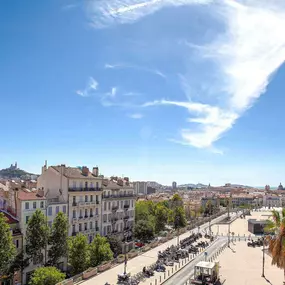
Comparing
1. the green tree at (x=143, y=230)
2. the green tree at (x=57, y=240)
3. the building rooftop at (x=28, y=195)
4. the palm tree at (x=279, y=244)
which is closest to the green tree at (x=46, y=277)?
the green tree at (x=57, y=240)

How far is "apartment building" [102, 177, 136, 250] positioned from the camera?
7044cm

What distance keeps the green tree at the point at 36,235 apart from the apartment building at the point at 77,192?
11.5 metres

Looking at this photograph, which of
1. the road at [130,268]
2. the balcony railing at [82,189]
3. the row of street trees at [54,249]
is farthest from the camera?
the balcony railing at [82,189]

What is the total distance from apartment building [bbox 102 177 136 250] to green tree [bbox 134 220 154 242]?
1.89 m

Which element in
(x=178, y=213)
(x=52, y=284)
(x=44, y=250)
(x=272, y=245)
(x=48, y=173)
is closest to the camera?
(x=272, y=245)

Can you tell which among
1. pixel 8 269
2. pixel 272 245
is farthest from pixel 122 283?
pixel 272 245

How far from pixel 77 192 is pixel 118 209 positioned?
54.2 feet

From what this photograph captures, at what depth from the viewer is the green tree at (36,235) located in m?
47.0

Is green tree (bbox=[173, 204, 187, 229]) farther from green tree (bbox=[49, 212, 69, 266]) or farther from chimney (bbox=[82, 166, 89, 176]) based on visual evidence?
green tree (bbox=[49, 212, 69, 266])

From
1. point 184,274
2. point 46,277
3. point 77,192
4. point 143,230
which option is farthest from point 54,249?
point 143,230

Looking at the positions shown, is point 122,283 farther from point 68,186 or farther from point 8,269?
point 68,186

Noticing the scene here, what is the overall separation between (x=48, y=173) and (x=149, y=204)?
5448cm

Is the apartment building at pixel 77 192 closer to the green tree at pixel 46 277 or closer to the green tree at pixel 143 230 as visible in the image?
the green tree at pixel 143 230

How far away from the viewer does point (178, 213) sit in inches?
4218
